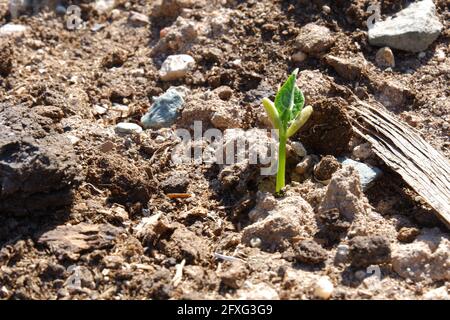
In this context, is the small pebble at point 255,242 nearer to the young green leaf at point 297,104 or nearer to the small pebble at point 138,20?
the young green leaf at point 297,104

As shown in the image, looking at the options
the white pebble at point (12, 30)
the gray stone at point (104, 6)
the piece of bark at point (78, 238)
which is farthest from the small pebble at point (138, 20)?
the piece of bark at point (78, 238)

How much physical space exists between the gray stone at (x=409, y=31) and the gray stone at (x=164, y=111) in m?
1.04

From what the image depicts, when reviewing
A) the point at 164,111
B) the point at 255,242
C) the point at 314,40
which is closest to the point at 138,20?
the point at 164,111

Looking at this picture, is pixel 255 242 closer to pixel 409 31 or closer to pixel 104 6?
pixel 409 31

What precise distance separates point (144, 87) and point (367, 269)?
60.5 inches

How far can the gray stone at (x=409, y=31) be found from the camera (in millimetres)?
3398

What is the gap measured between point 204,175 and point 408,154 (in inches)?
35.1

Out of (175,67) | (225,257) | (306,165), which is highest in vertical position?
(175,67)

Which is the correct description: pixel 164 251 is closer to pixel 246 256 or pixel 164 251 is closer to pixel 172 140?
pixel 246 256

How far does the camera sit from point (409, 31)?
3396mm

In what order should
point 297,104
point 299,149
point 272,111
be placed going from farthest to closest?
point 299,149
point 297,104
point 272,111

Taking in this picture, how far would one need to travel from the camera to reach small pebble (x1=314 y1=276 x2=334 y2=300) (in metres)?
2.43
